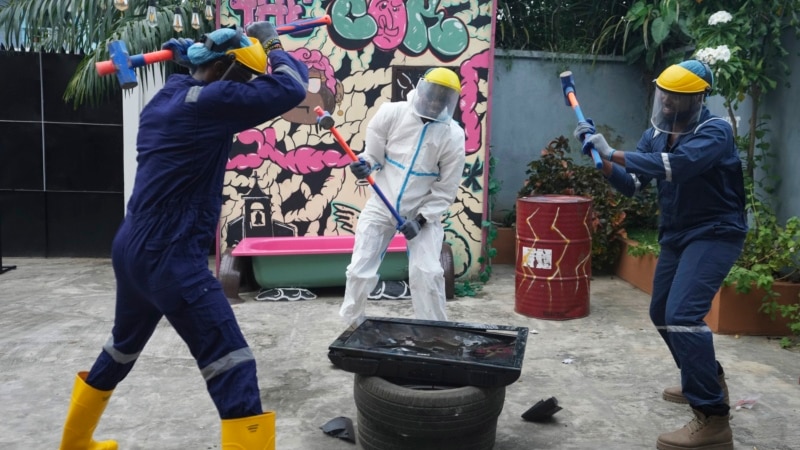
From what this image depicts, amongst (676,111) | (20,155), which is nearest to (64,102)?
(20,155)

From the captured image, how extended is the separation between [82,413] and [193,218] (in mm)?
1098

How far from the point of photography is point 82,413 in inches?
128

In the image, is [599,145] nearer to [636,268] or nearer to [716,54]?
[716,54]

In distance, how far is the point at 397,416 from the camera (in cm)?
333

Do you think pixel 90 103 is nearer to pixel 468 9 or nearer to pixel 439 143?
pixel 468 9

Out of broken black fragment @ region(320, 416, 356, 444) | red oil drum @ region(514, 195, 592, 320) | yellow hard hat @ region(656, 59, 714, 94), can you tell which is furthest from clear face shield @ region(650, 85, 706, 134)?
red oil drum @ region(514, 195, 592, 320)

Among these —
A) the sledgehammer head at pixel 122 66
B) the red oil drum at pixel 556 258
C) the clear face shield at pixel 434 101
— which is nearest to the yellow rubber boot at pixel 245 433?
the sledgehammer head at pixel 122 66

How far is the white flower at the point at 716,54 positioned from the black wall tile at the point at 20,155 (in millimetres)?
7180

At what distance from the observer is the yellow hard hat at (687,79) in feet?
12.0

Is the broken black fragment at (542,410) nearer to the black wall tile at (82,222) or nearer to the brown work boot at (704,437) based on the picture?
the brown work boot at (704,437)

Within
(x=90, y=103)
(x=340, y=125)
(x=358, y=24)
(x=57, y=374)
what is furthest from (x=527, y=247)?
(x=90, y=103)

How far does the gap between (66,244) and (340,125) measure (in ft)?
12.4

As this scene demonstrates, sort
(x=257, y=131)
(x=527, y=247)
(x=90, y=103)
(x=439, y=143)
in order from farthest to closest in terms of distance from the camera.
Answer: (x=90, y=103)
(x=257, y=131)
(x=527, y=247)
(x=439, y=143)

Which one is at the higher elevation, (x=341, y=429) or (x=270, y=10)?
(x=270, y=10)
